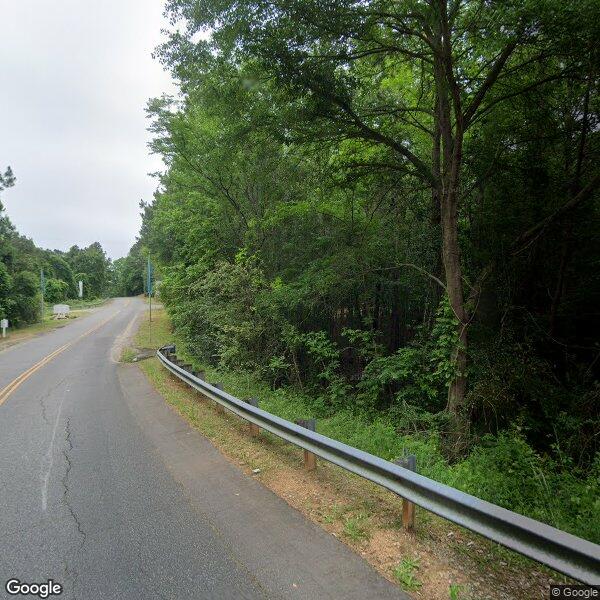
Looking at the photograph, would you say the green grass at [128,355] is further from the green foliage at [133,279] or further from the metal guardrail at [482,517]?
the green foliage at [133,279]

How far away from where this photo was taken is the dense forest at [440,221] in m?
5.89

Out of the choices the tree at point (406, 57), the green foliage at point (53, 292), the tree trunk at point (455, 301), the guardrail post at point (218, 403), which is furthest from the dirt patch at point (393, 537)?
the green foliage at point (53, 292)

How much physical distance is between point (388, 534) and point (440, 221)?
6856 millimetres

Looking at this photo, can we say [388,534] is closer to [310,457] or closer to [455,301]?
[310,457]

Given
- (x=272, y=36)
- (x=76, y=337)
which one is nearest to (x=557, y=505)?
(x=272, y=36)

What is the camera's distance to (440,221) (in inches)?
337

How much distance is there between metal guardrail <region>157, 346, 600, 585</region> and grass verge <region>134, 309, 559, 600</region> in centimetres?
38

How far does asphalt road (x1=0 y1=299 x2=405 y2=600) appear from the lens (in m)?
2.90

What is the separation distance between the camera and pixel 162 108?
15.3 m

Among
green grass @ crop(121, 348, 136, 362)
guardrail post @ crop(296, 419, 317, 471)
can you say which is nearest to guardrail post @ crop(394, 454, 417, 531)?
guardrail post @ crop(296, 419, 317, 471)

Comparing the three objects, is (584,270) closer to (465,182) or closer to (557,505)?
(465,182)

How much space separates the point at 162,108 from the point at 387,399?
45.9 feet

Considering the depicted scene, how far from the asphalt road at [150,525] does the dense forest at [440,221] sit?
2.06m

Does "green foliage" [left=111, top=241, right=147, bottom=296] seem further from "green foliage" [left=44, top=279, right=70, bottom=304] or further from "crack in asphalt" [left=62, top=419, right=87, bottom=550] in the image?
"crack in asphalt" [left=62, top=419, right=87, bottom=550]
